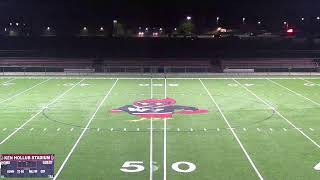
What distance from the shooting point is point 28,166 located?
988 centimetres

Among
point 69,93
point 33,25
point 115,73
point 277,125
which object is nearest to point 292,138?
point 277,125

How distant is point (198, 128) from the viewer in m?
18.6

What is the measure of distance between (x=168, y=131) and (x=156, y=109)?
15.2 feet

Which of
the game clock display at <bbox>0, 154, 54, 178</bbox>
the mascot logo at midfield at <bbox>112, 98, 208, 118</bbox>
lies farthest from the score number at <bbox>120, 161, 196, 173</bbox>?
the mascot logo at midfield at <bbox>112, 98, 208, 118</bbox>

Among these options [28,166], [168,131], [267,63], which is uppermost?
[267,63]

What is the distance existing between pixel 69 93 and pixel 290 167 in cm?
A: 1672

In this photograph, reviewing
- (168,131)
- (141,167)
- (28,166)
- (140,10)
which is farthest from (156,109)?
(140,10)

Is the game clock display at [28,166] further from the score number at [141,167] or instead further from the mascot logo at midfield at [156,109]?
the mascot logo at midfield at [156,109]

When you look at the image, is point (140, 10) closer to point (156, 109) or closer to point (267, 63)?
point (267, 63)

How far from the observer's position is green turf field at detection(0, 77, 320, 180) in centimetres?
1351

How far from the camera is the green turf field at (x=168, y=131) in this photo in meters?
13.5

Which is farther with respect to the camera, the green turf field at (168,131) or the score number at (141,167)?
the green turf field at (168,131)

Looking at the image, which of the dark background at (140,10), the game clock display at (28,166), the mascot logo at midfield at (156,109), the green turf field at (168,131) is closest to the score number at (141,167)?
the green turf field at (168,131)

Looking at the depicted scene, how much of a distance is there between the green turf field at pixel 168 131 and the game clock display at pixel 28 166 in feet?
8.81
